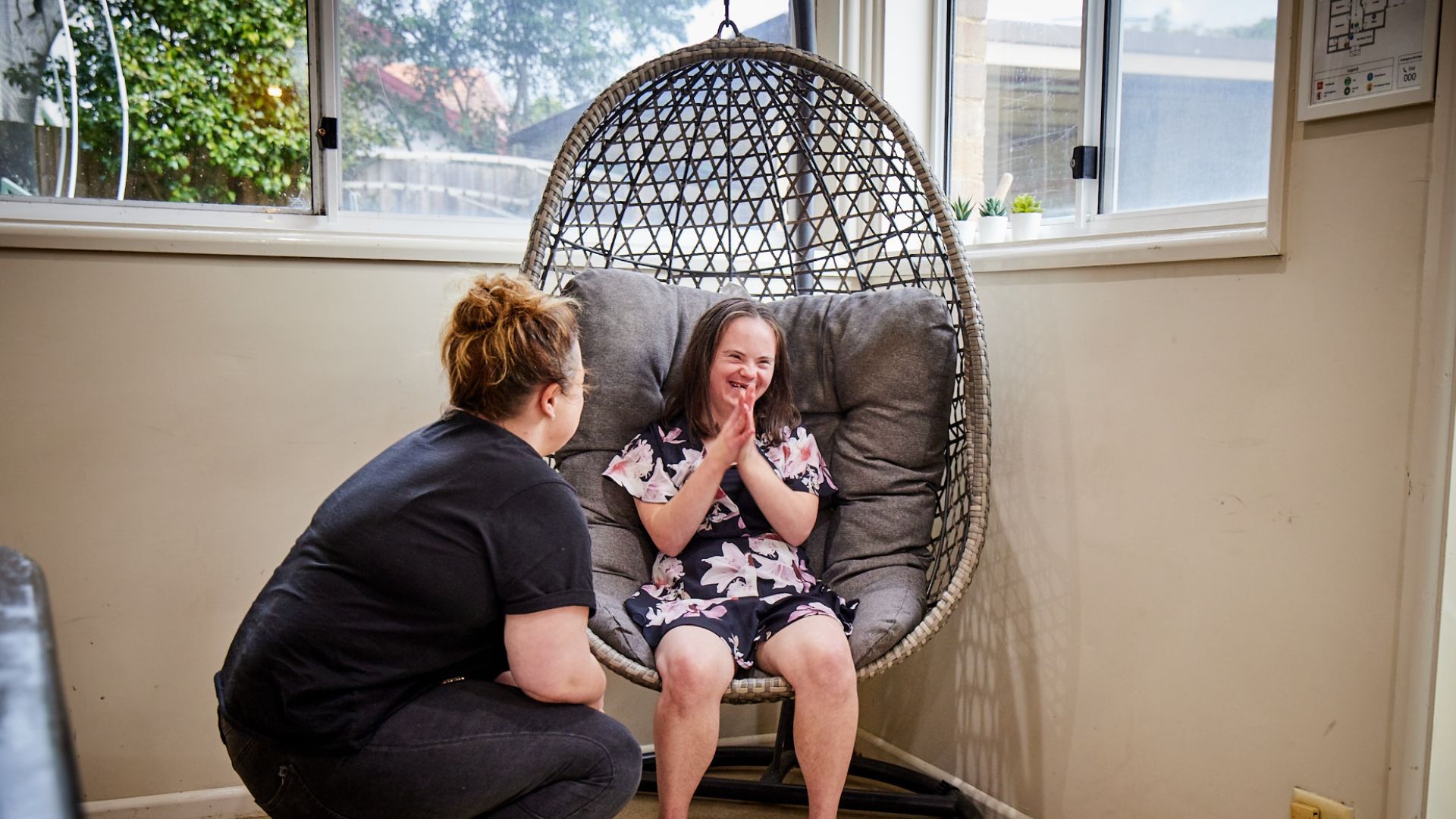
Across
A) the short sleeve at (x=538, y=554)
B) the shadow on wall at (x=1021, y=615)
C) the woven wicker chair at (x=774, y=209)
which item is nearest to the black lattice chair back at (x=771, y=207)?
the woven wicker chair at (x=774, y=209)

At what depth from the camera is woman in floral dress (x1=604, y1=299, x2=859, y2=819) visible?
5.44 ft

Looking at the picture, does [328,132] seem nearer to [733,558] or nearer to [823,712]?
[733,558]

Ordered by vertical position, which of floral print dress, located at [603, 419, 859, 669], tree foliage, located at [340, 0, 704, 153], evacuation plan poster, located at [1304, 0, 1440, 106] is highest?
tree foliage, located at [340, 0, 704, 153]

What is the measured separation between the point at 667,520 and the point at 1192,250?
984 millimetres

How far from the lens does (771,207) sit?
2.70 m

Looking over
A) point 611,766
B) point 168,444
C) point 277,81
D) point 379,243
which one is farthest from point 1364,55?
point 168,444

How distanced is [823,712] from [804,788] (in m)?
0.62

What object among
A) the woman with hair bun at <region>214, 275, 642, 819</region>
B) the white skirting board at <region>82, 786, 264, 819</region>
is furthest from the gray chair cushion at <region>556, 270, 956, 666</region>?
the white skirting board at <region>82, 786, 264, 819</region>

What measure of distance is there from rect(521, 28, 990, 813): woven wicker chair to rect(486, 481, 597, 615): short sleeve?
0.44 m

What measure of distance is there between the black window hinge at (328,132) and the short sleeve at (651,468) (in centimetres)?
97

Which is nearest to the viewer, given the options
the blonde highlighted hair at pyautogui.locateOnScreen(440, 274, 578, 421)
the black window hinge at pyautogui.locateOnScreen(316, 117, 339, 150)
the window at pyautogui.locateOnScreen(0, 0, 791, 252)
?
the blonde highlighted hair at pyautogui.locateOnScreen(440, 274, 578, 421)

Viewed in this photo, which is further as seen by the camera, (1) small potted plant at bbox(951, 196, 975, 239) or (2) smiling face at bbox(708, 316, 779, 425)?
(1) small potted plant at bbox(951, 196, 975, 239)

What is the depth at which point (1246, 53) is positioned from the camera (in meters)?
1.84

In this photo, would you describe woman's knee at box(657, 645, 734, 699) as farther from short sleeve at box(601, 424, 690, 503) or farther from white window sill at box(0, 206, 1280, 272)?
white window sill at box(0, 206, 1280, 272)
